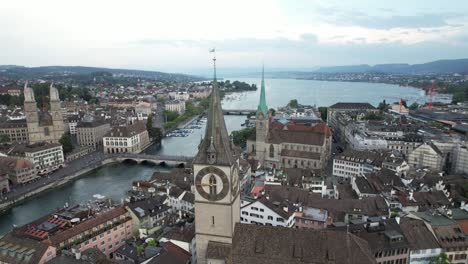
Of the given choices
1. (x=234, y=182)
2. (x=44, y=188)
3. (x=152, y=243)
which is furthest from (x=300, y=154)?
(x=234, y=182)

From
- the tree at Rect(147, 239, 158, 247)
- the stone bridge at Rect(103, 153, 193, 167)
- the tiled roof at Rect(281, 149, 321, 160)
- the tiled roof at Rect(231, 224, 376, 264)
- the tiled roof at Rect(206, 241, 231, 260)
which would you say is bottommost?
the stone bridge at Rect(103, 153, 193, 167)

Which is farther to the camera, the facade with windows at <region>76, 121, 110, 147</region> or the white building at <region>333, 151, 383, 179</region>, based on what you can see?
the facade with windows at <region>76, 121, 110, 147</region>

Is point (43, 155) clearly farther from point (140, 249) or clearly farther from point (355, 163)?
point (355, 163)

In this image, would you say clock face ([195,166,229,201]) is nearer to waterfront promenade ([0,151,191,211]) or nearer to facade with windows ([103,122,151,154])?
waterfront promenade ([0,151,191,211])

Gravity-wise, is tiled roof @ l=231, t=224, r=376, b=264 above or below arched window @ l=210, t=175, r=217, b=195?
below

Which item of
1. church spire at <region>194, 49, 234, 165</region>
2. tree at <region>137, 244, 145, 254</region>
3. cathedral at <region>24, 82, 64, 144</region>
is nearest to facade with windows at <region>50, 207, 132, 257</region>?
tree at <region>137, 244, 145, 254</region>

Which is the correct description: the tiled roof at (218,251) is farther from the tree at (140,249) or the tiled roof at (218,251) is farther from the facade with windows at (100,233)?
the facade with windows at (100,233)

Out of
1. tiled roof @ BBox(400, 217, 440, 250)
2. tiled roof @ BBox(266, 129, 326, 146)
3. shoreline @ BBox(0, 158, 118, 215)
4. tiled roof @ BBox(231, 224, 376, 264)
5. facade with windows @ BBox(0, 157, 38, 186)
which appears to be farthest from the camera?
tiled roof @ BBox(266, 129, 326, 146)
